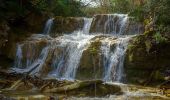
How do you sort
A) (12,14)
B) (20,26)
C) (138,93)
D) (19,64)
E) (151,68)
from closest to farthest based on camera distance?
(138,93) < (151,68) < (19,64) < (12,14) < (20,26)

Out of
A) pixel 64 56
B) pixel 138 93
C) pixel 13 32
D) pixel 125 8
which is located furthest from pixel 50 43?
pixel 125 8

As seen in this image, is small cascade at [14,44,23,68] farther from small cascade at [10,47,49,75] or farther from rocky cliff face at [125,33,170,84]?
rocky cliff face at [125,33,170,84]

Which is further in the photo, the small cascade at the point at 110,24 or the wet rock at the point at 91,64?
the small cascade at the point at 110,24

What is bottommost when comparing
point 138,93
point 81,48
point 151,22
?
point 138,93

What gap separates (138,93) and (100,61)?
11.9 feet

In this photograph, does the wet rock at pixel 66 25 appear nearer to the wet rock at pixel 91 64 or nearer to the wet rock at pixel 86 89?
the wet rock at pixel 91 64

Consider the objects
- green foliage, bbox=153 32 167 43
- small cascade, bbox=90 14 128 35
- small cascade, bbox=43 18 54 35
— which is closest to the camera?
green foliage, bbox=153 32 167 43

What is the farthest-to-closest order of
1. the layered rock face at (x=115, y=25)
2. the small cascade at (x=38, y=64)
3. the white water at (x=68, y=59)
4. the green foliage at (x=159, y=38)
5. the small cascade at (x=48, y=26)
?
the small cascade at (x=48, y=26)
the layered rock face at (x=115, y=25)
the small cascade at (x=38, y=64)
the white water at (x=68, y=59)
the green foliage at (x=159, y=38)

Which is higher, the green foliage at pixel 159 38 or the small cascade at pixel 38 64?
the green foliage at pixel 159 38

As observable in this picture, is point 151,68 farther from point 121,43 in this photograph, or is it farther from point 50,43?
point 50,43

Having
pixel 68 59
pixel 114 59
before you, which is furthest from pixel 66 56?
pixel 114 59

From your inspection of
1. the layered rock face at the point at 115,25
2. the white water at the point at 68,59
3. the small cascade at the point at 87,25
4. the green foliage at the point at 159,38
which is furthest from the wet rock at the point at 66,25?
the green foliage at the point at 159,38

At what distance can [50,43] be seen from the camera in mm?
17562

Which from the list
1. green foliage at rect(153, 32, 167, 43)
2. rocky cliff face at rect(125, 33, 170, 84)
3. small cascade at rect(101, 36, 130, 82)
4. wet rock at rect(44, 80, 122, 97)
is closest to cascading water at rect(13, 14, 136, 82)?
small cascade at rect(101, 36, 130, 82)
